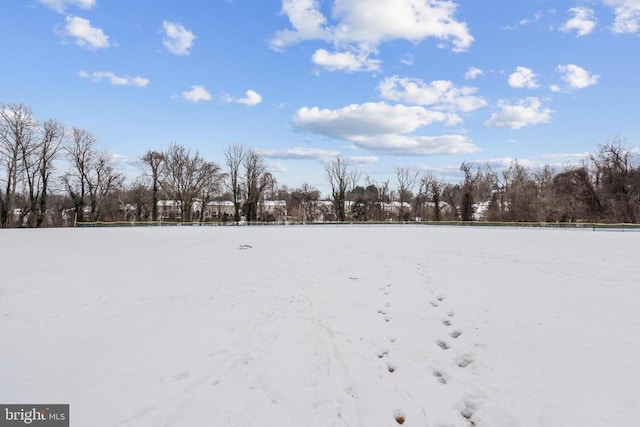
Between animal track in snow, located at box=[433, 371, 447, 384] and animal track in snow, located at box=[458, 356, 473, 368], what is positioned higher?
animal track in snow, located at box=[458, 356, 473, 368]

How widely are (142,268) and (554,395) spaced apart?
42.0 ft

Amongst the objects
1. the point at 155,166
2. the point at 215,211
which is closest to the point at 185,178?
the point at 155,166

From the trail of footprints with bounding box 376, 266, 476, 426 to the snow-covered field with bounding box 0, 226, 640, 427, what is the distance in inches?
0.9

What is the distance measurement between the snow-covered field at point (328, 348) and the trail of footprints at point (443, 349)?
0.02 meters

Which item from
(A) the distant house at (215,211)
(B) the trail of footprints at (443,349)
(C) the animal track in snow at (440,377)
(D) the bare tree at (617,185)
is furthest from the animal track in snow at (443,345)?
(A) the distant house at (215,211)

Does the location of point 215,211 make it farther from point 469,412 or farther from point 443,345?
point 469,412

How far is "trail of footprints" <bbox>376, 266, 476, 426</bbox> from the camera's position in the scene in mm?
3949

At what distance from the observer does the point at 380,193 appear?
81750mm

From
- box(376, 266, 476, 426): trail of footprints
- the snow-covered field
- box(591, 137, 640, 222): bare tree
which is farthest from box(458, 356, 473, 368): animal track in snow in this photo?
box(591, 137, 640, 222): bare tree

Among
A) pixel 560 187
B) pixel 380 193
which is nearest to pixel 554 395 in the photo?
Answer: pixel 560 187

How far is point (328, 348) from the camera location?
5605mm

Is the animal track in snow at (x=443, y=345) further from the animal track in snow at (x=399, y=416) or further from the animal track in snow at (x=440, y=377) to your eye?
the animal track in snow at (x=399, y=416)

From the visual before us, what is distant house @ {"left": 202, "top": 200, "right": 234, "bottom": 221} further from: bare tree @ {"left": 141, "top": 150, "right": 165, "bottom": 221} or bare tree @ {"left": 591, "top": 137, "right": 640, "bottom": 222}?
bare tree @ {"left": 591, "top": 137, "right": 640, "bottom": 222}

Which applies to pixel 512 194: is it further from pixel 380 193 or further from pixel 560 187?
pixel 380 193
